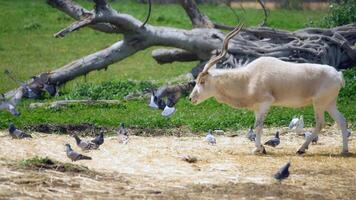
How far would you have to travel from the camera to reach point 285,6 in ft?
121

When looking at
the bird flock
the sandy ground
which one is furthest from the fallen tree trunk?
the sandy ground

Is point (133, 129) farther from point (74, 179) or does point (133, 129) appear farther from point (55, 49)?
point (55, 49)

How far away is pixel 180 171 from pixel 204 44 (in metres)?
8.24

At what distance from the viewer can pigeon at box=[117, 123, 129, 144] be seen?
13684mm

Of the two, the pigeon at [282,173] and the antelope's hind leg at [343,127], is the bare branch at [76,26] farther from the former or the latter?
the pigeon at [282,173]

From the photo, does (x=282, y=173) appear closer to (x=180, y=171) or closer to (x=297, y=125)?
(x=180, y=171)

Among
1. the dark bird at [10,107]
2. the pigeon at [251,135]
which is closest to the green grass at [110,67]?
the dark bird at [10,107]

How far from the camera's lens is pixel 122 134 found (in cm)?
1385

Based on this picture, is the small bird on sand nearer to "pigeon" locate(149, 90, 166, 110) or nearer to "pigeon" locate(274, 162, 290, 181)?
"pigeon" locate(149, 90, 166, 110)

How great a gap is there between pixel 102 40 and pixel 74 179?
733 inches

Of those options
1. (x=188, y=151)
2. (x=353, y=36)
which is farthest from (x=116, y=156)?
(x=353, y=36)

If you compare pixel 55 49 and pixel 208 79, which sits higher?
pixel 208 79

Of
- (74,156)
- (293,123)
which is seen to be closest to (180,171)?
(74,156)

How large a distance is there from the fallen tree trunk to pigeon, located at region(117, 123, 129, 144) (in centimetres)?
495
